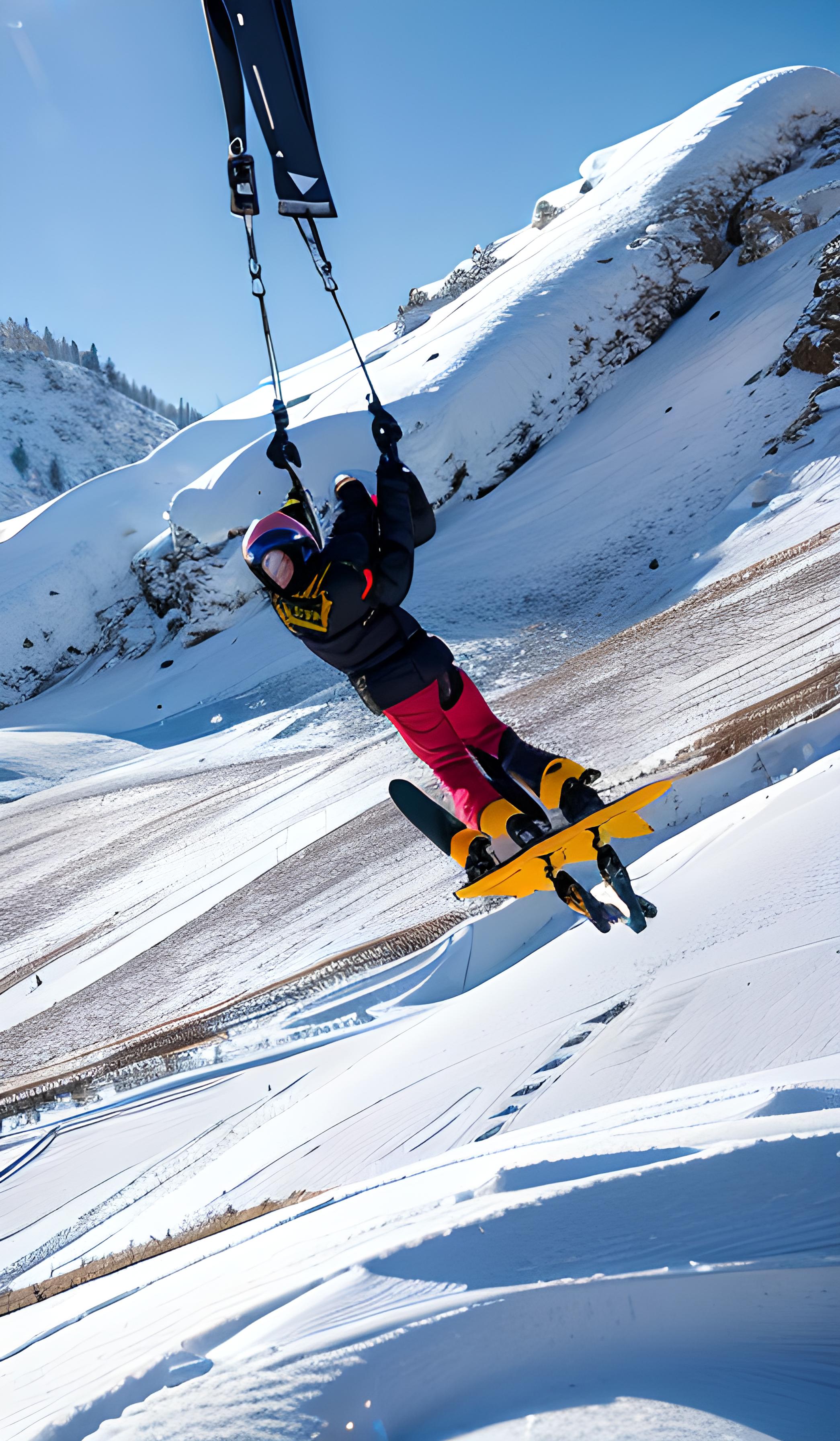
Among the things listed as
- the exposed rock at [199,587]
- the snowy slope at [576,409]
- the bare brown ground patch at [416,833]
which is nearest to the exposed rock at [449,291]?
the snowy slope at [576,409]

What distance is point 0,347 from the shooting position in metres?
58.9

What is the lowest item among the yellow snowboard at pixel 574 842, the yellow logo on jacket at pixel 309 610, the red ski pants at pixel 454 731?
the yellow snowboard at pixel 574 842

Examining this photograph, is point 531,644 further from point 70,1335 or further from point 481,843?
point 70,1335

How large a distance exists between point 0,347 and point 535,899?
69195 mm

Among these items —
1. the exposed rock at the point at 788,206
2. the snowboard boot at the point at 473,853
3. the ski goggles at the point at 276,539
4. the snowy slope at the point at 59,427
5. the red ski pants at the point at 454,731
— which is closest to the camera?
the ski goggles at the point at 276,539

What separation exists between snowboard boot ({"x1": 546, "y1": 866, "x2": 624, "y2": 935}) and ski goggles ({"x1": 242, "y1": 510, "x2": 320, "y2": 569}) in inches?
73.0

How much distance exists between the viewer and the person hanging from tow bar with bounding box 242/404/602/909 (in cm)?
357

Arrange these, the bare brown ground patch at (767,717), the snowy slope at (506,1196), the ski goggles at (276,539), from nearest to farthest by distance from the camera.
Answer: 1. the snowy slope at (506,1196)
2. the ski goggles at (276,539)
3. the bare brown ground patch at (767,717)

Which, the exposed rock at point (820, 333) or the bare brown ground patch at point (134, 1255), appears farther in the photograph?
the exposed rock at point (820, 333)

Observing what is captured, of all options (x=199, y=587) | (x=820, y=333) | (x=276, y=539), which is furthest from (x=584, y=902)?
(x=199, y=587)

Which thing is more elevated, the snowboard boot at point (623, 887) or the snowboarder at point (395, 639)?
the snowboarder at point (395, 639)

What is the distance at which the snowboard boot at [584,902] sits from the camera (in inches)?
138

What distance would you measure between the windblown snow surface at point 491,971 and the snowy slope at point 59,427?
46423mm

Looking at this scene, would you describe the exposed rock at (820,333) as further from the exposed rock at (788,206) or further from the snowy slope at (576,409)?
the exposed rock at (788,206)
